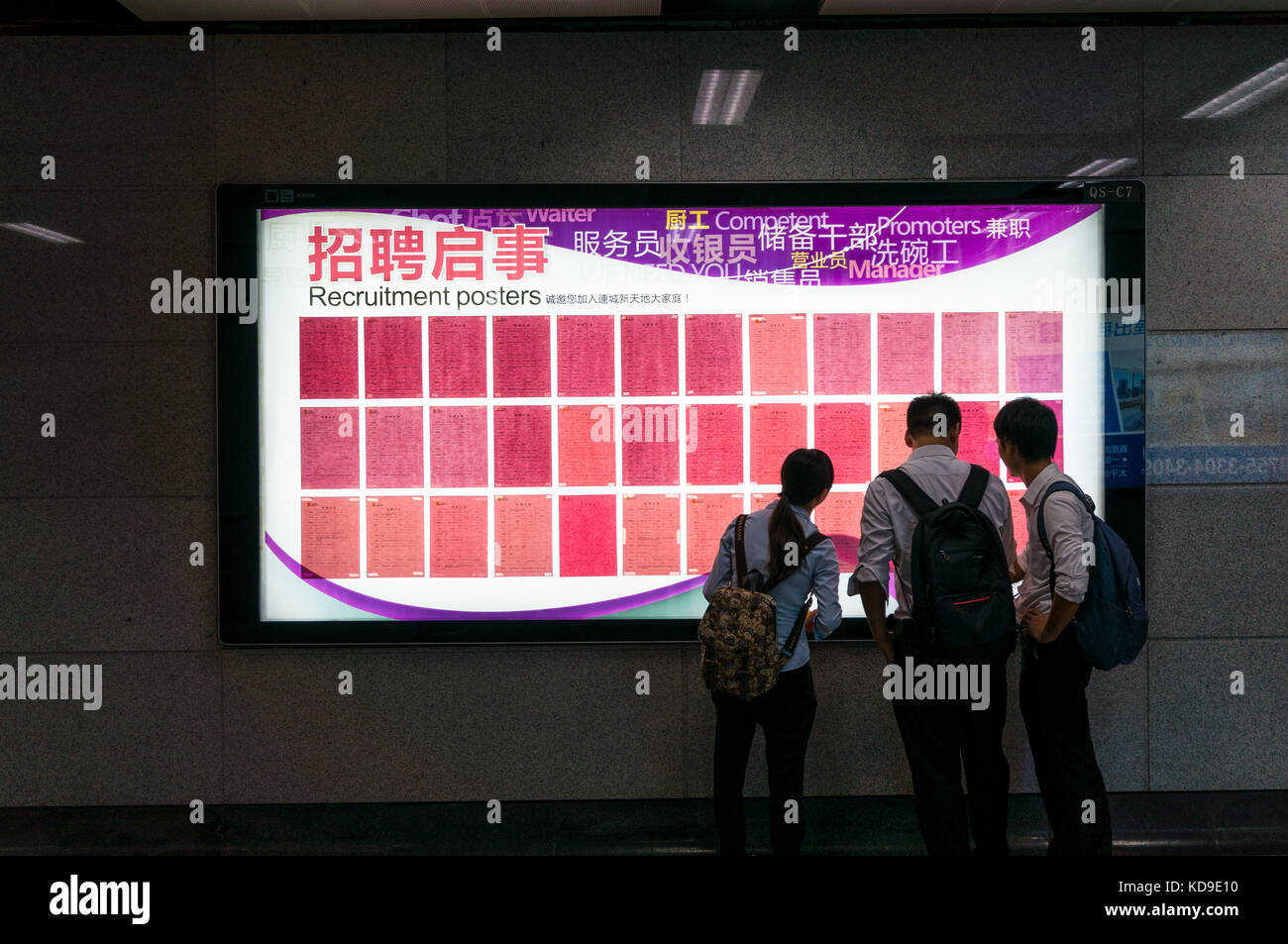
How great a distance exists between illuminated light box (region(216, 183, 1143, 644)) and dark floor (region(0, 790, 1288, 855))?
0.78 meters

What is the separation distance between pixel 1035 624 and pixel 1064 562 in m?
0.27

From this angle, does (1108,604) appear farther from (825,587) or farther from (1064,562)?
(825,587)

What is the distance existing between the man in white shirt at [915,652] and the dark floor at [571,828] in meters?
0.80

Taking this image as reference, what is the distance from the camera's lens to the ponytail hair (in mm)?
2795

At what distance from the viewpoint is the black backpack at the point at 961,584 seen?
8.71 ft

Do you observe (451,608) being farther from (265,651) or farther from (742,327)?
(742,327)

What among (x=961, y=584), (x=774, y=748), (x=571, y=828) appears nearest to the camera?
(x=961, y=584)

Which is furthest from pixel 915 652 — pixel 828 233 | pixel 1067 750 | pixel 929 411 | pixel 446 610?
pixel 446 610

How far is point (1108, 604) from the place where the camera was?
278 centimetres

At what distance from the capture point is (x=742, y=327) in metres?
3.61

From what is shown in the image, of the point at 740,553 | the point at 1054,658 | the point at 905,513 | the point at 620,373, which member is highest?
the point at 620,373

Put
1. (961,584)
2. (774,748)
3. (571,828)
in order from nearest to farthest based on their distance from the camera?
(961,584)
(774,748)
(571,828)

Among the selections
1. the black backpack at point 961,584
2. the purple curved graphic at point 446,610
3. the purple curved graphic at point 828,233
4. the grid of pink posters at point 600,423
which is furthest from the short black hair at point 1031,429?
the purple curved graphic at point 446,610

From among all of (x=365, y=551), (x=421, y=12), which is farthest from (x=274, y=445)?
(x=421, y=12)
